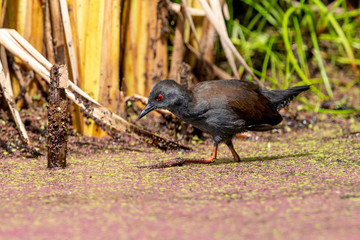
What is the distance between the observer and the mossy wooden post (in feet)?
8.96

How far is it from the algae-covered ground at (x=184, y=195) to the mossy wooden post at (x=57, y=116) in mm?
93

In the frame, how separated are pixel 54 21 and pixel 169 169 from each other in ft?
4.80

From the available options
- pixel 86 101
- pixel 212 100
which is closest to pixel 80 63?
pixel 86 101

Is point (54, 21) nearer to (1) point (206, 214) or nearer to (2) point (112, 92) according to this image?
(2) point (112, 92)

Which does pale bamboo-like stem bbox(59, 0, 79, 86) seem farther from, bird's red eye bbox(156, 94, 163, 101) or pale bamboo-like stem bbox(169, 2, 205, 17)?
pale bamboo-like stem bbox(169, 2, 205, 17)

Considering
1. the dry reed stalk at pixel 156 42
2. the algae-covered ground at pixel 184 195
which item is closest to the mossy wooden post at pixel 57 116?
the algae-covered ground at pixel 184 195

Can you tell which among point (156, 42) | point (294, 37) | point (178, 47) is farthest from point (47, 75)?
point (294, 37)

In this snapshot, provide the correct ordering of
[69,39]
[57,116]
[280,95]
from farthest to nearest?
[280,95], [69,39], [57,116]

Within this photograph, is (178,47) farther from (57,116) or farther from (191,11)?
(57,116)

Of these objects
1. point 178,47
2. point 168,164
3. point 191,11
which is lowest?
point 168,164

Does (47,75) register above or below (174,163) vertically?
above

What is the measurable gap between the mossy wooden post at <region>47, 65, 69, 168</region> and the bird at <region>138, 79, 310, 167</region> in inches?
20.9

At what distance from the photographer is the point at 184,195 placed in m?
2.27

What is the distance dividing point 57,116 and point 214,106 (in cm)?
96
